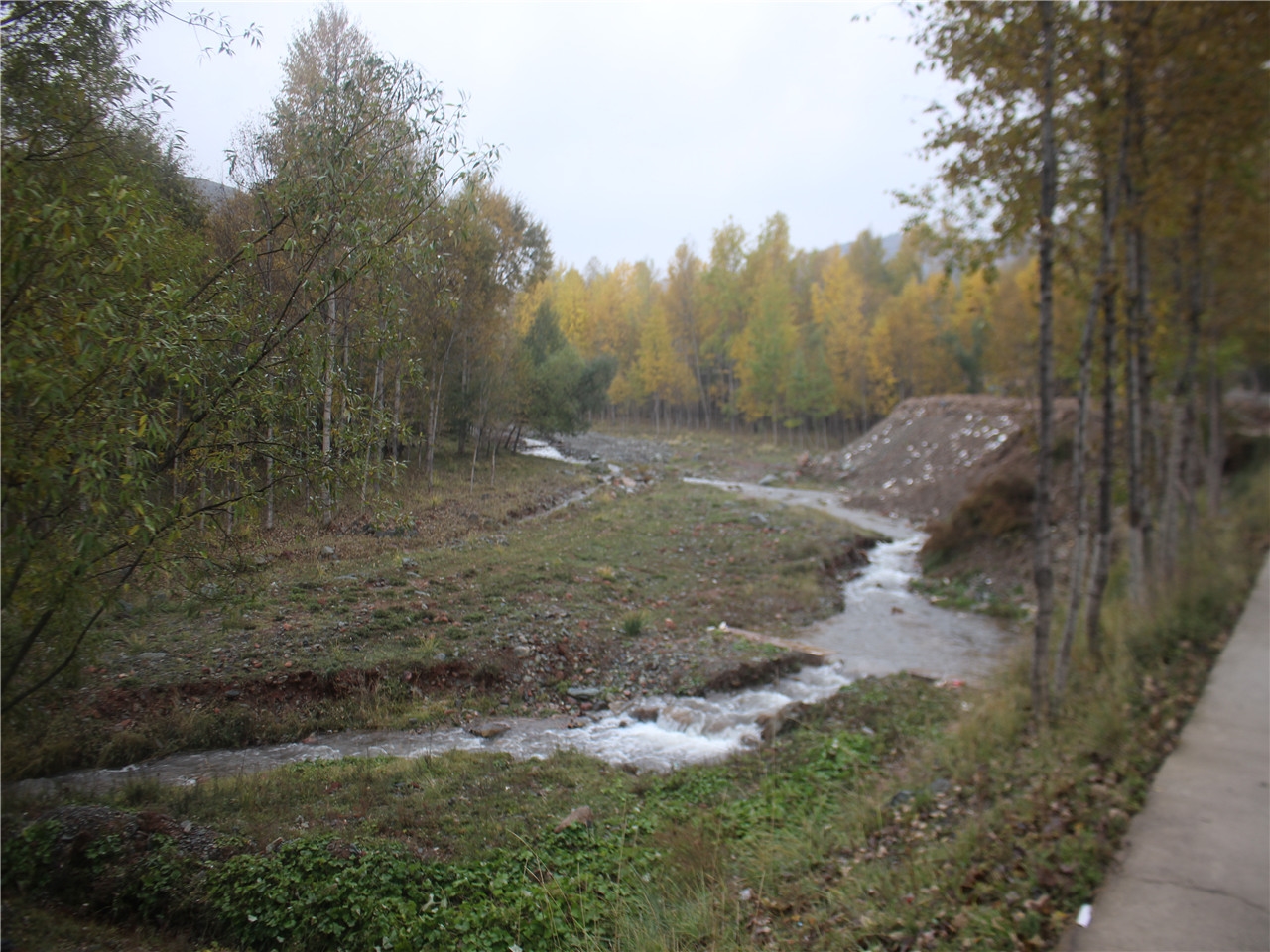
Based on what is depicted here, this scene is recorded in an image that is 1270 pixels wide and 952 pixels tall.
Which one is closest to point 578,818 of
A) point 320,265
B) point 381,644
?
point 381,644

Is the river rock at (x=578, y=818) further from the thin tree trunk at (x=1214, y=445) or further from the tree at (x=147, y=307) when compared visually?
the thin tree trunk at (x=1214, y=445)

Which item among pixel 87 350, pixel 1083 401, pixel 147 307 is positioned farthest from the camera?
pixel 1083 401

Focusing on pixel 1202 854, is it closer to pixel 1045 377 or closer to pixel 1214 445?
pixel 1045 377

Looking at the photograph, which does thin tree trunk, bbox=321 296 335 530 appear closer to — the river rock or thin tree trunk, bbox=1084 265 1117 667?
the river rock

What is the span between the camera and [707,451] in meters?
38.6

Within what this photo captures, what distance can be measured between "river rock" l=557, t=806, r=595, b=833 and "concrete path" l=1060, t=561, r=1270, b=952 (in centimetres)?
308

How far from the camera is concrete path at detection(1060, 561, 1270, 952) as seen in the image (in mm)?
3875

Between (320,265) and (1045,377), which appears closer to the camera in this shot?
(320,265)

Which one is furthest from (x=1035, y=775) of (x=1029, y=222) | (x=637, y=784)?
(x=1029, y=222)

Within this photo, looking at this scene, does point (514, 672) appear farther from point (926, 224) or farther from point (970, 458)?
point (970, 458)

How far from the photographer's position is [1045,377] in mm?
6645

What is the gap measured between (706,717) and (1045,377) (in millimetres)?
5168

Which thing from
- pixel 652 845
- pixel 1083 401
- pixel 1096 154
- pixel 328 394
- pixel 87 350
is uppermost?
pixel 1096 154

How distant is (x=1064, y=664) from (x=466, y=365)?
22.4 feet
